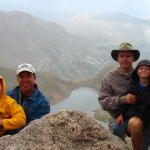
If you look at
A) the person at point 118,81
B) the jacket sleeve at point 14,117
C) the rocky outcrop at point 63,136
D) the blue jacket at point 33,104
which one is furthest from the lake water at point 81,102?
the rocky outcrop at point 63,136

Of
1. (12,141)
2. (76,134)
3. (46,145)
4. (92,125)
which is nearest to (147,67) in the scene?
(92,125)

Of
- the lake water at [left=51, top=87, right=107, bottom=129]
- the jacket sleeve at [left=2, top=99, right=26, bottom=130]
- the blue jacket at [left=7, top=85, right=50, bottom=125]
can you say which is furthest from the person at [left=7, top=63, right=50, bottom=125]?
the lake water at [left=51, top=87, right=107, bottom=129]

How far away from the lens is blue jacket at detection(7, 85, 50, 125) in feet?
21.6

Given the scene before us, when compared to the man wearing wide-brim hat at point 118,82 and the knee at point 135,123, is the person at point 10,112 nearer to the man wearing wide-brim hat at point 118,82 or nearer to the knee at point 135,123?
the man wearing wide-brim hat at point 118,82

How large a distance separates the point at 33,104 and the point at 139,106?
2284mm

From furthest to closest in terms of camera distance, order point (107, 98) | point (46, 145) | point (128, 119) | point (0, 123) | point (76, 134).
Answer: point (107, 98), point (128, 119), point (0, 123), point (76, 134), point (46, 145)

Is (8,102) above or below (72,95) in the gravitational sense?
above

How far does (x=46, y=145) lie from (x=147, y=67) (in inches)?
105

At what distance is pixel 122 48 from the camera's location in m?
6.96

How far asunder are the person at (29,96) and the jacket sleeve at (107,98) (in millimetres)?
1276

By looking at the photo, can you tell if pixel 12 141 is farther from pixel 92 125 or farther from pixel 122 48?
pixel 122 48

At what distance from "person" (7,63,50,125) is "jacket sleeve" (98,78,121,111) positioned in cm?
128

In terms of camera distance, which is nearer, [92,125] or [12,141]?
[12,141]

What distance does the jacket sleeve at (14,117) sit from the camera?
19.5ft
